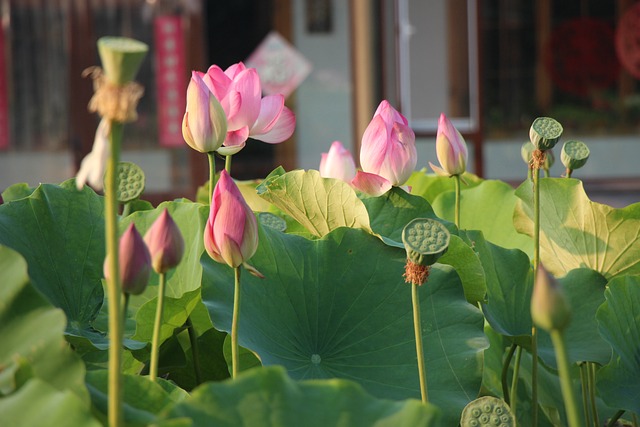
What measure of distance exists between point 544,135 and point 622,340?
0.14 m

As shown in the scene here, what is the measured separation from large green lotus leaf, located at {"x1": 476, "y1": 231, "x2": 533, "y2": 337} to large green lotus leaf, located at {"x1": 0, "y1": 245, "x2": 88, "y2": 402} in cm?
31

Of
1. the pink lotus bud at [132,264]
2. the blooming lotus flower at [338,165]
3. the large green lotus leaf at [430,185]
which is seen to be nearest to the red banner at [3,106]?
the large green lotus leaf at [430,185]

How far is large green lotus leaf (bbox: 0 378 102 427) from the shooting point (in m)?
0.34

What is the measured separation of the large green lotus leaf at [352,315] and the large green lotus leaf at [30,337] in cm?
13

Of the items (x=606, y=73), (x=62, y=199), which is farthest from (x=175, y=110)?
(x=62, y=199)

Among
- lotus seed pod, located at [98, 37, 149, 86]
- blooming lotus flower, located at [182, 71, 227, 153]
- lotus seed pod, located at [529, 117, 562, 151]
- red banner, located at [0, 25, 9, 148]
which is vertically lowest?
red banner, located at [0, 25, 9, 148]

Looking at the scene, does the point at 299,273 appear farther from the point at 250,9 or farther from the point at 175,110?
the point at 250,9

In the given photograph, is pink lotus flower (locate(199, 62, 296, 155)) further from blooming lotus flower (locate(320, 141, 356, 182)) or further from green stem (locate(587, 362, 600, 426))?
green stem (locate(587, 362, 600, 426))

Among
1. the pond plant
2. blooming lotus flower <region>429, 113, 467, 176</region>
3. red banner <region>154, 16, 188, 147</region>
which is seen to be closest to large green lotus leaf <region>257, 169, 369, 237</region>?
the pond plant

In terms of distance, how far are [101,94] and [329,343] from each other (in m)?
0.30

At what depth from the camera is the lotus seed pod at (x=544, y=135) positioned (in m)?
0.54

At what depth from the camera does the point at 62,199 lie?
0.61 metres

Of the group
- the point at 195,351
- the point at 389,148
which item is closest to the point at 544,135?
the point at 389,148

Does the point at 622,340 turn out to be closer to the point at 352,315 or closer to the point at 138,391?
the point at 352,315
